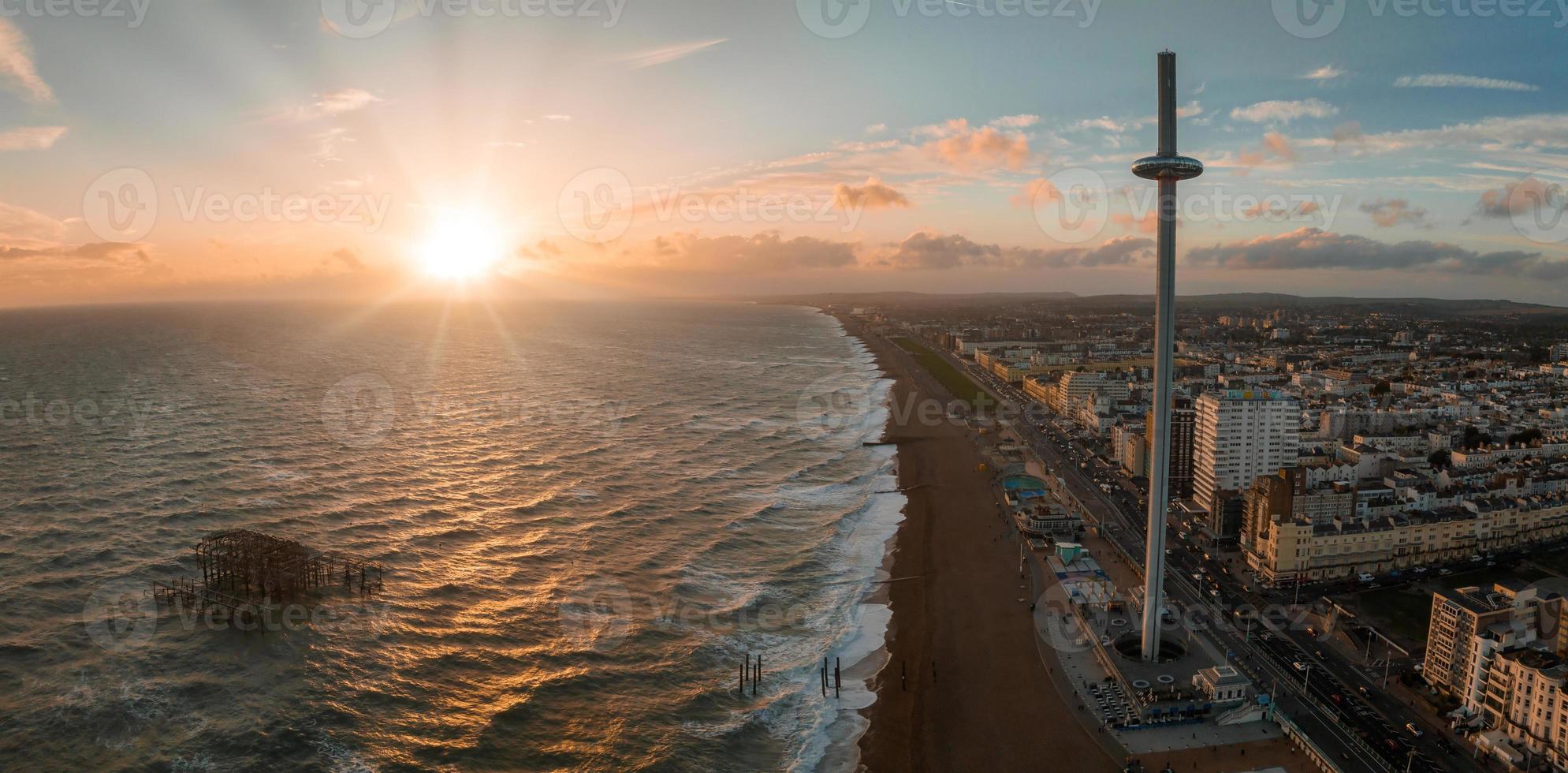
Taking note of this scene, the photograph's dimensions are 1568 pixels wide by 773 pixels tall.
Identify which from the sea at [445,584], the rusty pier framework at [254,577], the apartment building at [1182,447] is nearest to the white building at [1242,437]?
the apartment building at [1182,447]

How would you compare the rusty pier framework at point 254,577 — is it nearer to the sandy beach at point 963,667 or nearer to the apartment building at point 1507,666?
the sandy beach at point 963,667

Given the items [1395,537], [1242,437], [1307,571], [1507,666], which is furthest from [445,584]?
[1242,437]

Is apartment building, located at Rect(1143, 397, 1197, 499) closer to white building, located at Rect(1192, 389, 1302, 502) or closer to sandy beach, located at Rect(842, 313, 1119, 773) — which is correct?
white building, located at Rect(1192, 389, 1302, 502)

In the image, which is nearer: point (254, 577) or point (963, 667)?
point (963, 667)

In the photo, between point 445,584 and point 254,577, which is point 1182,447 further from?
point 254,577

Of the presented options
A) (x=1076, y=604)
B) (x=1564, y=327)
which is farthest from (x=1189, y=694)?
(x=1564, y=327)

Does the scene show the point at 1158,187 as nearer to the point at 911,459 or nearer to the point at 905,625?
the point at 905,625
